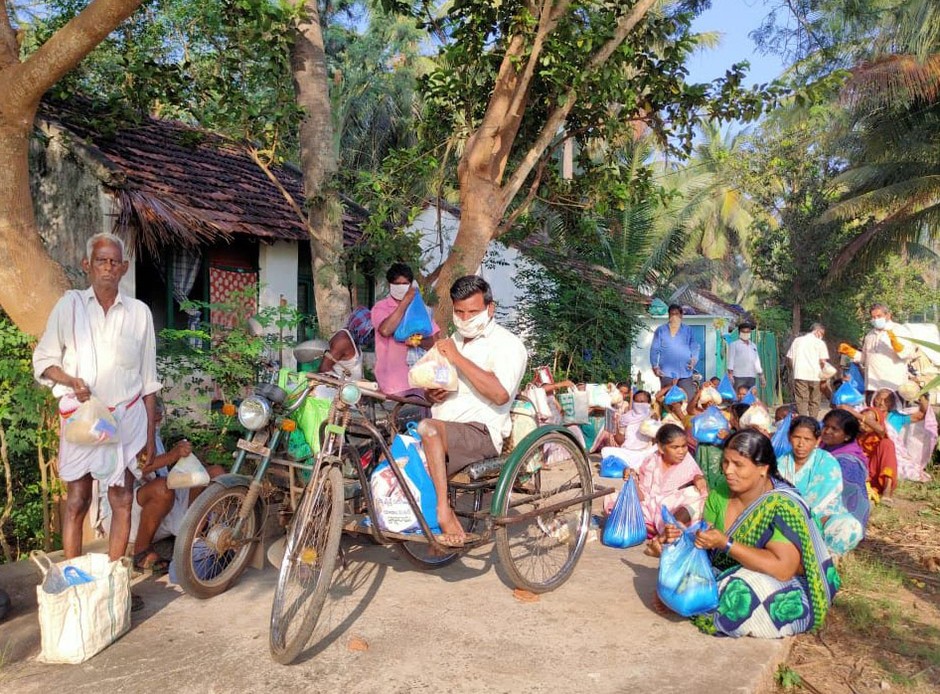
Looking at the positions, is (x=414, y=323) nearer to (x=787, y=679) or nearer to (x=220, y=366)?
(x=220, y=366)

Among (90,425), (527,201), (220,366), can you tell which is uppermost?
(527,201)

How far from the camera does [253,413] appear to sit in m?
4.04

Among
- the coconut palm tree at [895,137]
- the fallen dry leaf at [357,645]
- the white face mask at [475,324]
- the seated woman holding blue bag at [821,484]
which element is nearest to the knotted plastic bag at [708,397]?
the seated woman holding blue bag at [821,484]

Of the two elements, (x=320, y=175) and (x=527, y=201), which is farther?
(x=527, y=201)

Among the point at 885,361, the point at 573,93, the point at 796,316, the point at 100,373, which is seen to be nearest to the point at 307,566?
the point at 100,373

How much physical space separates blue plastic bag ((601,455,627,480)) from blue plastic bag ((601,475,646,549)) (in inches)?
96.9

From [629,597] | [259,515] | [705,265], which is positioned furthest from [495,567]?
[705,265]

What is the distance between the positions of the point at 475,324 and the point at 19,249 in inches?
110

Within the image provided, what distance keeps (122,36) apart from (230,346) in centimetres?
837

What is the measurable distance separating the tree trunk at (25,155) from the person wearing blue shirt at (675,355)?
6845mm

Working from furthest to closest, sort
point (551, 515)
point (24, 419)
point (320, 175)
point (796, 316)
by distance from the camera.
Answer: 1. point (796, 316)
2. point (320, 175)
3. point (551, 515)
4. point (24, 419)

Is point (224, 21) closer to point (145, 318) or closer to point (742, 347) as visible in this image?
point (145, 318)

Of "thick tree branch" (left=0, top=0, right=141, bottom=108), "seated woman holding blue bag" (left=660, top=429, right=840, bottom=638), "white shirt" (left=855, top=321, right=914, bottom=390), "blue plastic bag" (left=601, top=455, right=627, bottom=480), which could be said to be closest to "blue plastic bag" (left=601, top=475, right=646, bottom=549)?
"seated woman holding blue bag" (left=660, top=429, right=840, bottom=638)

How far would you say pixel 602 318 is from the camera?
41.9ft
